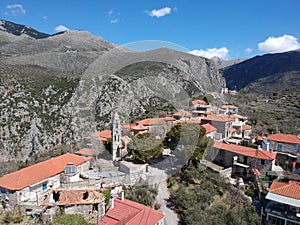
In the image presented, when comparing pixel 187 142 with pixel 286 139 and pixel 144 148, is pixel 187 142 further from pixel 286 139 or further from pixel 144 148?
pixel 286 139

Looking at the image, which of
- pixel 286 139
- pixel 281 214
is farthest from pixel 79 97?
pixel 281 214

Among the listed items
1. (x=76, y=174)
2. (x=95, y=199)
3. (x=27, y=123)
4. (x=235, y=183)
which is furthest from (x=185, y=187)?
(x=27, y=123)

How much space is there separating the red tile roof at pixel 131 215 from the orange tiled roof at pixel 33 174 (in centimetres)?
341

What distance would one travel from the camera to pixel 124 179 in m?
11.4

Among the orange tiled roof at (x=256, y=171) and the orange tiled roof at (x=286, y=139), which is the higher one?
the orange tiled roof at (x=286, y=139)

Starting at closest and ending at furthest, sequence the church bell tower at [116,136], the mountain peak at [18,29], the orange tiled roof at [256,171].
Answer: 1. the church bell tower at [116,136]
2. the orange tiled roof at [256,171]
3. the mountain peak at [18,29]

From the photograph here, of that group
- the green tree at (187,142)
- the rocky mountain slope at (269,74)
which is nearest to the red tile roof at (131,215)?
the green tree at (187,142)

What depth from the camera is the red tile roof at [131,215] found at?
8422mm

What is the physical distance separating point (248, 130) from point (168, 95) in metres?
8.23

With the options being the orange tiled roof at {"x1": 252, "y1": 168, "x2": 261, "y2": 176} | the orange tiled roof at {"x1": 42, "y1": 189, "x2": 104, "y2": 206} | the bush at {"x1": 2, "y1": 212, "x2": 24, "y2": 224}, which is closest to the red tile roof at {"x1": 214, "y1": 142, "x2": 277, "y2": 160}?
the orange tiled roof at {"x1": 252, "y1": 168, "x2": 261, "y2": 176}

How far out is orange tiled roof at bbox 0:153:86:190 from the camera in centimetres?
928

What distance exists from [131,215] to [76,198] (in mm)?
2305

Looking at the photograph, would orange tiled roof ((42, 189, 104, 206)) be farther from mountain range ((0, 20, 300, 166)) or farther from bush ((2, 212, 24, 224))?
Answer: mountain range ((0, 20, 300, 166))

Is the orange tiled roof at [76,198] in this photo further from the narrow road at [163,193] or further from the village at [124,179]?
the narrow road at [163,193]
